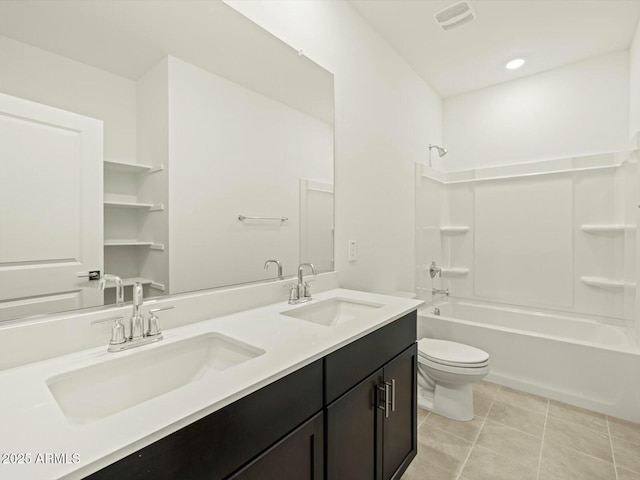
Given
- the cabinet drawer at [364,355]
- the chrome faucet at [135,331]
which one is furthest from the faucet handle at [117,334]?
the cabinet drawer at [364,355]

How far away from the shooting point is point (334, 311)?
1669mm

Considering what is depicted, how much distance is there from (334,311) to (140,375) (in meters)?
0.98

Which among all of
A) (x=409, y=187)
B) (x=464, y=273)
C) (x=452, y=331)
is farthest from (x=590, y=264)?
(x=409, y=187)

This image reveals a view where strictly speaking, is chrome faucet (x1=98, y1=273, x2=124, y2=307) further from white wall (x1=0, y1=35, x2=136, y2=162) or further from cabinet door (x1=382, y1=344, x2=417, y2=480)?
cabinet door (x1=382, y1=344, x2=417, y2=480)

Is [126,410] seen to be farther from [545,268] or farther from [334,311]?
[545,268]

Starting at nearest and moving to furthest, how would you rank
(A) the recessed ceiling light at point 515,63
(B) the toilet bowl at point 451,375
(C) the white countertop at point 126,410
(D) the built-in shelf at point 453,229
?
1. (C) the white countertop at point 126,410
2. (B) the toilet bowl at point 451,375
3. (A) the recessed ceiling light at point 515,63
4. (D) the built-in shelf at point 453,229

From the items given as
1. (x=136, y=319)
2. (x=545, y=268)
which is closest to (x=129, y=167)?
(x=136, y=319)

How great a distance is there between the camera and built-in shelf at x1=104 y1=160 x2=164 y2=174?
1018 millimetres

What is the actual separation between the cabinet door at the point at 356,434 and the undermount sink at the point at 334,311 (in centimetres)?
38

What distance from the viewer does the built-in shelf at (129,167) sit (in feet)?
3.34

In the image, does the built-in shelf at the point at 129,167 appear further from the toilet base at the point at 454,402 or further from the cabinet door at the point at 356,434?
the toilet base at the point at 454,402

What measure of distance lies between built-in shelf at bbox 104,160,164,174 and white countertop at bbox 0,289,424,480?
1.77 ft

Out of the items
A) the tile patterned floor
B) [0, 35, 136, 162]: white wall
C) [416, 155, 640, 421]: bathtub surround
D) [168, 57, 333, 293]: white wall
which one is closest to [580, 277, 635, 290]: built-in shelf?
[416, 155, 640, 421]: bathtub surround

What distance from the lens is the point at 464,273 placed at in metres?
3.31
